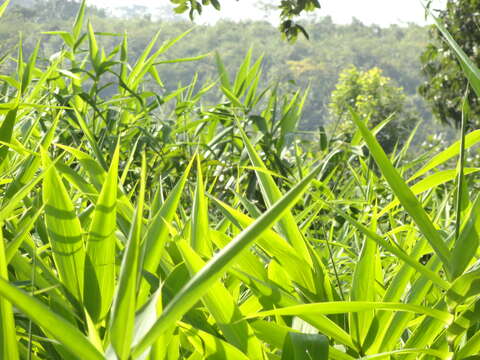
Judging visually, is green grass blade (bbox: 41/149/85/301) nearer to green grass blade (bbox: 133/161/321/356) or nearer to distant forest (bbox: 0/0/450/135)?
green grass blade (bbox: 133/161/321/356)

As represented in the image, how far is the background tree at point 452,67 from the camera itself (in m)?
6.45

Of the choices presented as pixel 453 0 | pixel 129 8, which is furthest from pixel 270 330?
pixel 129 8

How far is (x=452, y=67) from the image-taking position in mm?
6902

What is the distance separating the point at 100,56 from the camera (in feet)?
3.68

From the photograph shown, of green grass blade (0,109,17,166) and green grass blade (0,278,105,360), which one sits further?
green grass blade (0,109,17,166)

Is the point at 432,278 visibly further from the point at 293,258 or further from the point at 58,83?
the point at 58,83

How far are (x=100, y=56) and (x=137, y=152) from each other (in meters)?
0.19

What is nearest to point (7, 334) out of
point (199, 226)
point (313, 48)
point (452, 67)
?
point (199, 226)

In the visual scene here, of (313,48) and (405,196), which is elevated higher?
(313,48)

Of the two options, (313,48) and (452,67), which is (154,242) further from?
(313,48)

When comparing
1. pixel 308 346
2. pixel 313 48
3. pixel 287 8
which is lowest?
pixel 308 346

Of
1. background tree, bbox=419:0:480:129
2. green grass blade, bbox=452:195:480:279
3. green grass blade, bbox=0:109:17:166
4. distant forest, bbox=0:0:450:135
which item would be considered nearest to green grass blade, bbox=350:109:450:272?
green grass blade, bbox=452:195:480:279

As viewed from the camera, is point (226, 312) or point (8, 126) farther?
point (8, 126)

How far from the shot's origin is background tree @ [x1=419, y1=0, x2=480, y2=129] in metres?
6.45
